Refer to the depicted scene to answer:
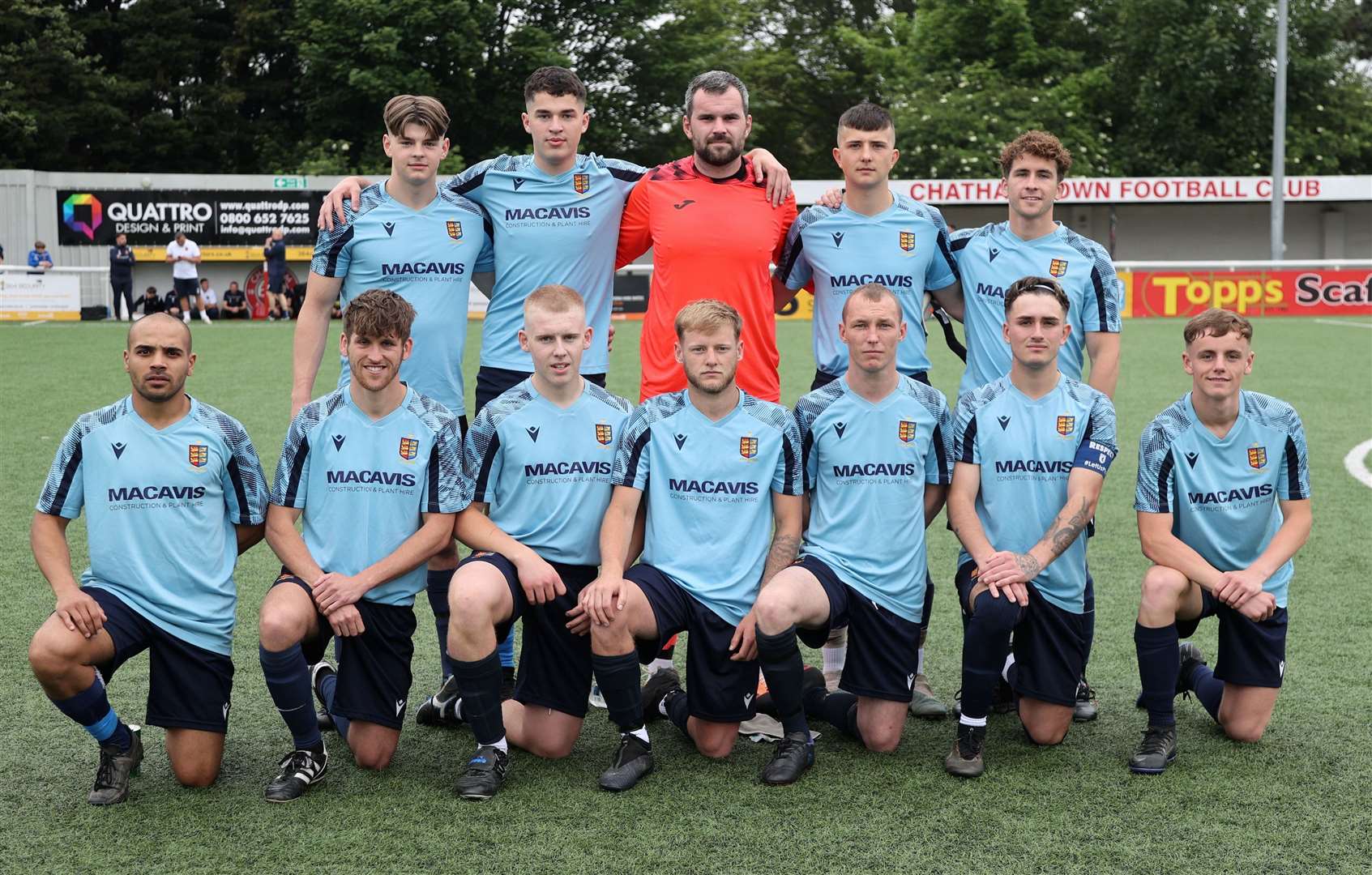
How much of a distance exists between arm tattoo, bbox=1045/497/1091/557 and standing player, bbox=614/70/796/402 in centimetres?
126

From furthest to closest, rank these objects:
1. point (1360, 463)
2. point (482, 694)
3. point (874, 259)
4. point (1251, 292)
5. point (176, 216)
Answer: point (176, 216) < point (1251, 292) < point (1360, 463) < point (874, 259) < point (482, 694)

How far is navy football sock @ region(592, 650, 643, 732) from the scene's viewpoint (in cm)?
409

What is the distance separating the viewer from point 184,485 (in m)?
4.08

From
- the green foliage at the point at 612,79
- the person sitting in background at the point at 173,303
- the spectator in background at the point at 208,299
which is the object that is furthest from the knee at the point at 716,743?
the green foliage at the point at 612,79

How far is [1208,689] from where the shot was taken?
4.50 metres

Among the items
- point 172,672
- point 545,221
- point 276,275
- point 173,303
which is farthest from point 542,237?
point 173,303

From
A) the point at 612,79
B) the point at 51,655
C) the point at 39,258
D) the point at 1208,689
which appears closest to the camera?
the point at 51,655

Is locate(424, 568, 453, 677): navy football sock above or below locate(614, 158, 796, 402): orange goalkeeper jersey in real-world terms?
below

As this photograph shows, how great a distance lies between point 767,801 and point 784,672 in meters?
0.40

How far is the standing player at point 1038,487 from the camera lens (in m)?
4.30

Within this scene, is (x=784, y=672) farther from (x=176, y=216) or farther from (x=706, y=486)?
(x=176, y=216)

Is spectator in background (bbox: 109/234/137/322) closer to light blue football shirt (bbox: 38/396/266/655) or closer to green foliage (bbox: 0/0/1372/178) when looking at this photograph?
green foliage (bbox: 0/0/1372/178)

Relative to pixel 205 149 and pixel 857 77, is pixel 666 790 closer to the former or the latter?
pixel 205 149

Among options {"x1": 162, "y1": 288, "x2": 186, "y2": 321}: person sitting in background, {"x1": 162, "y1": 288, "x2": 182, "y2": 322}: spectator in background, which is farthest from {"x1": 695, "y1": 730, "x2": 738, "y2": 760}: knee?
{"x1": 162, "y1": 288, "x2": 186, "y2": 321}: person sitting in background
